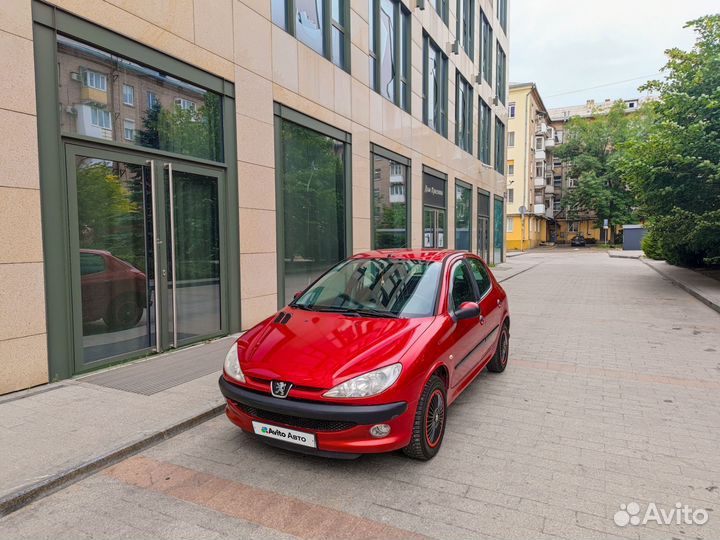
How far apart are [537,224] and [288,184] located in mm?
54027

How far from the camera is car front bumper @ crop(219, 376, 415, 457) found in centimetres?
304

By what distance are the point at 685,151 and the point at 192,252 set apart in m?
13.8

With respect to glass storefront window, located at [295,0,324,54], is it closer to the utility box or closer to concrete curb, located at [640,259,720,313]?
concrete curb, located at [640,259,720,313]

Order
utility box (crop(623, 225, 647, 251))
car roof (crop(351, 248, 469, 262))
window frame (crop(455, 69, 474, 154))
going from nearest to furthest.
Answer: car roof (crop(351, 248, 469, 262)) → window frame (crop(455, 69, 474, 154)) → utility box (crop(623, 225, 647, 251))

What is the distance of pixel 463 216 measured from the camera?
21.0m

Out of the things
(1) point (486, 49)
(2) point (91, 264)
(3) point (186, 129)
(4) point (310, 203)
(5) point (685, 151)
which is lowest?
(2) point (91, 264)

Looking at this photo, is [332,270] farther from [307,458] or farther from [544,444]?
[544,444]

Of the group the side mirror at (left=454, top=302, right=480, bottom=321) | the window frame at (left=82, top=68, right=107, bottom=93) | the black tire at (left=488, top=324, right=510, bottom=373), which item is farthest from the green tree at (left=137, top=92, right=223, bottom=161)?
the black tire at (left=488, top=324, right=510, bottom=373)

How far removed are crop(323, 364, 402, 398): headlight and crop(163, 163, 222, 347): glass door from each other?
4232 millimetres

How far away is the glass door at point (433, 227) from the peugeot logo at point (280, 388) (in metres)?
13.3

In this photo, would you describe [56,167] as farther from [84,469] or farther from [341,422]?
[341,422]

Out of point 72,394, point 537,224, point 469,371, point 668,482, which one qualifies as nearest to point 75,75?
point 72,394

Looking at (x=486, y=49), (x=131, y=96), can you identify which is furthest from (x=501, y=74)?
(x=131, y=96)

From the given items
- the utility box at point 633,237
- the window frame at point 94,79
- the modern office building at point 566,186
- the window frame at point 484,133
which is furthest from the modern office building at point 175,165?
the modern office building at point 566,186
